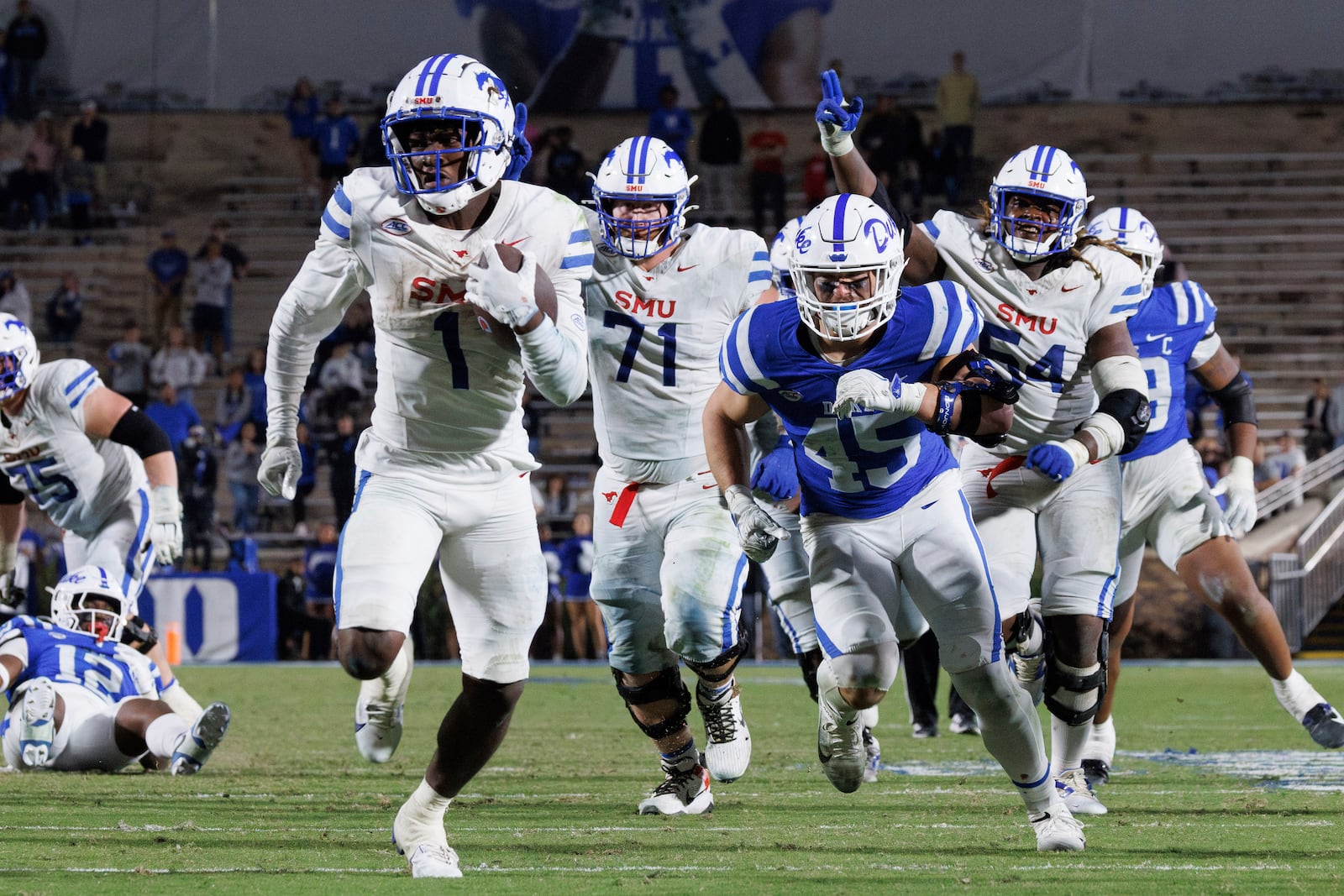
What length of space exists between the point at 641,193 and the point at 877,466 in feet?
5.09

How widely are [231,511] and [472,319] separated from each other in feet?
43.5

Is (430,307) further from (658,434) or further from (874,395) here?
(658,434)

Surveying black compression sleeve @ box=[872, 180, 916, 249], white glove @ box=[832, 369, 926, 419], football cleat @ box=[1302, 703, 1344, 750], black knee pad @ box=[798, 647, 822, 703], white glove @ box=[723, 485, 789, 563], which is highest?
black compression sleeve @ box=[872, 180, 916, 249]

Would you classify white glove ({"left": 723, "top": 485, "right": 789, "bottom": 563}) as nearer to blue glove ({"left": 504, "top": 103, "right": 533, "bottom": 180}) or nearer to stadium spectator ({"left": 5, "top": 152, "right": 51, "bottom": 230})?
blue glove ({"left": 504, "top": 103, "right": 533, "bottom": 180})

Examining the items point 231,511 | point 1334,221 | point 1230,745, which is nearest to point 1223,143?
point 1334,221

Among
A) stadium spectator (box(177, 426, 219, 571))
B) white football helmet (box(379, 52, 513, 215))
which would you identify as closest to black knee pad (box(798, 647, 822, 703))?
white football helmet (box(379, 52, 513, 215))

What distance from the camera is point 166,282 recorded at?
2005 centimetres

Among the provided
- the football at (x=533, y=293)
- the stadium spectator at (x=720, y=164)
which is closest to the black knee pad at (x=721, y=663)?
the football at (x=533, y=293)

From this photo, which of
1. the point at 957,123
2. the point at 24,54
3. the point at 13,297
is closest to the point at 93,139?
the point at 24,54

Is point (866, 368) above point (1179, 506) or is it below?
above

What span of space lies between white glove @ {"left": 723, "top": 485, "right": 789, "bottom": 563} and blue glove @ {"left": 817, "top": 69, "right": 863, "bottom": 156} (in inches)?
55.1

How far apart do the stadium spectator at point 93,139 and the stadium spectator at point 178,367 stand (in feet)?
15.4

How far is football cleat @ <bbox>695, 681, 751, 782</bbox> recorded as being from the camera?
596cm

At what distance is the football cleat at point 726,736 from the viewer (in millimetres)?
5961
